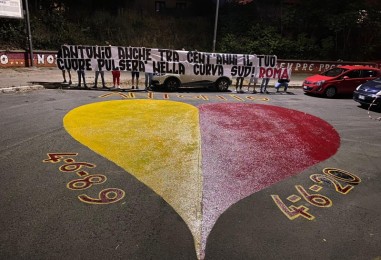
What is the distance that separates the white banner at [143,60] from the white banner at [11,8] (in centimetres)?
603

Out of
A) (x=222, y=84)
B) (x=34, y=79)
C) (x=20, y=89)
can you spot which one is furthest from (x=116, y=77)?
(x=222, y=84)

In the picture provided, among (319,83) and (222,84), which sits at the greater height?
(319,83)

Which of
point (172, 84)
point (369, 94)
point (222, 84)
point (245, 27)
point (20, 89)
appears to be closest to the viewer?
point (369, 94)

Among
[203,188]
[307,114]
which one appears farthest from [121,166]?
[307,114]

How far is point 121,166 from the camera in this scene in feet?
21.1

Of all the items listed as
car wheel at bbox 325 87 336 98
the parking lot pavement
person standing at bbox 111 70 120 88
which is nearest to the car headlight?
car wheel at bbox 325 87 336 98

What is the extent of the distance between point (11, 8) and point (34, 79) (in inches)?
211

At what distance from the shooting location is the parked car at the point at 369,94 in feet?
43.1

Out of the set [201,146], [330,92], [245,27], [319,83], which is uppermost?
[245,27]

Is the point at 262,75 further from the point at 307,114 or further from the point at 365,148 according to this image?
the point at 365,148

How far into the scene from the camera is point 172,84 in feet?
51.1

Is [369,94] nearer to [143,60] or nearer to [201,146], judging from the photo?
[201,146]

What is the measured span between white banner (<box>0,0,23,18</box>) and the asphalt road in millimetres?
10066

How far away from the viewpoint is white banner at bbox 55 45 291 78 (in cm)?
1514
